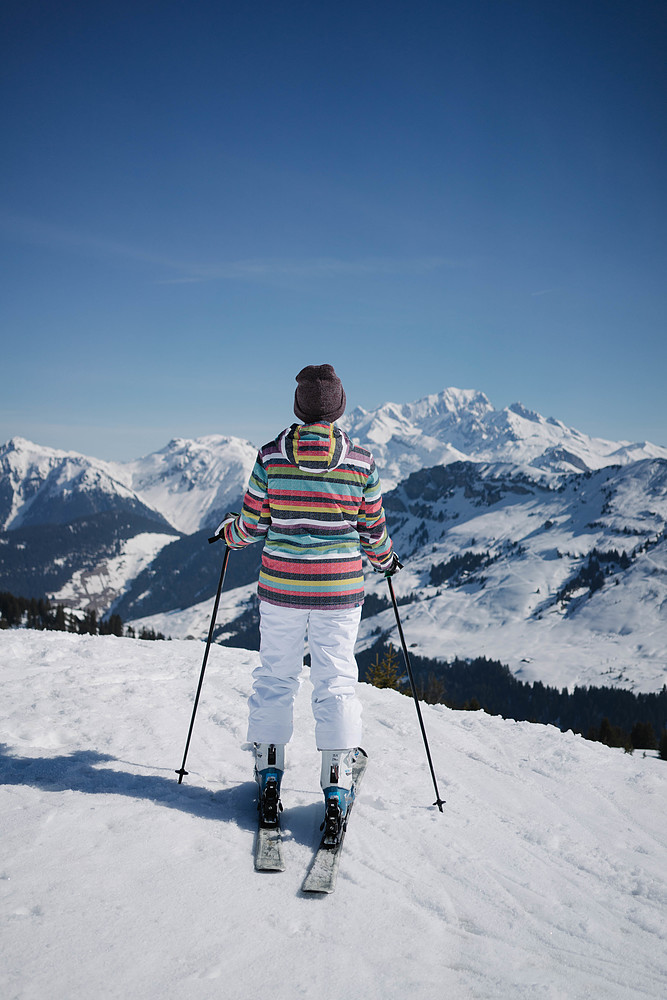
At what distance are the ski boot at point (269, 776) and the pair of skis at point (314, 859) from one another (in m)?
0.12

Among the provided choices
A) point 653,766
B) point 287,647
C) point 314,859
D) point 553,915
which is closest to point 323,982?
point 314,859

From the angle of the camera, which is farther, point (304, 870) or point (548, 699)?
point (548, 699)

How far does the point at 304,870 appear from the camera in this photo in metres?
3.79

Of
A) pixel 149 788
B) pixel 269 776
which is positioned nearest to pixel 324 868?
pixel 269 776

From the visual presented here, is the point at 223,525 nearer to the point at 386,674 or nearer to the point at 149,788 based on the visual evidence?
the point at 149,788

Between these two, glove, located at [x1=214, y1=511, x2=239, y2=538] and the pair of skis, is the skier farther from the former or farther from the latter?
glove, located at [x1=214, y1=511, x2=239, y2=538]

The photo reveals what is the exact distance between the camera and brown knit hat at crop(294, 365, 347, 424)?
14.6 feet

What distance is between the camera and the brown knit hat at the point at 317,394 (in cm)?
445

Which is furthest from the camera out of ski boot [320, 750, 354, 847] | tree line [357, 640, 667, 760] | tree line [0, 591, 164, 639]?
tree line [357, 640, 667, 760]

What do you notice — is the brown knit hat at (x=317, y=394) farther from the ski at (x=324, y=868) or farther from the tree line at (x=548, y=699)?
the tree line at (x=548, y=699)

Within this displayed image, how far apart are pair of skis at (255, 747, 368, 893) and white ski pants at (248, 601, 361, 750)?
0.68 m

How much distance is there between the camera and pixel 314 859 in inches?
155

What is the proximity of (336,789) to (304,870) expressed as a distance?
0.65m

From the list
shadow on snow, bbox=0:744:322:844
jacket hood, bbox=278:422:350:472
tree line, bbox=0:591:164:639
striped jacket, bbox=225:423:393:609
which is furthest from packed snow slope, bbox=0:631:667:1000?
tree line, bbox=0:591:164:639
